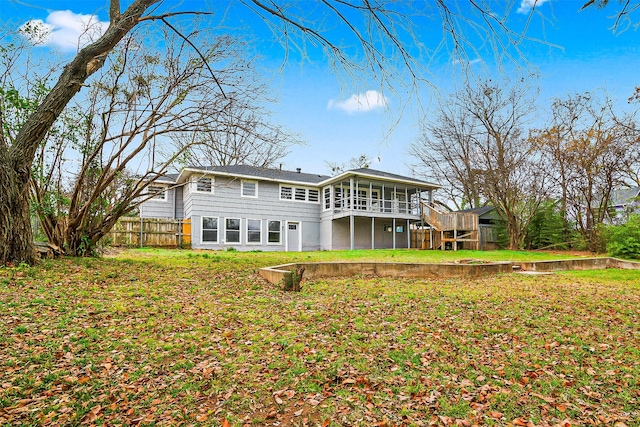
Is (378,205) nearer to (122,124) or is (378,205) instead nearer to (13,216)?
(122,124)

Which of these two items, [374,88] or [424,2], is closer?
[424,2]

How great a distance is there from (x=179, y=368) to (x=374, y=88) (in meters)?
3.06

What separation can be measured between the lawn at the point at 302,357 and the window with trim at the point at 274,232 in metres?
13.7

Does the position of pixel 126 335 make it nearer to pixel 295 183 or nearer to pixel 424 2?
pixel 424 2

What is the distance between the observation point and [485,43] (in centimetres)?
260

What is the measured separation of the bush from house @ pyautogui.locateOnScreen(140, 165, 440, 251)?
9576 mm

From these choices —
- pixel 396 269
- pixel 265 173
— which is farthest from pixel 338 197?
pixel 396 269

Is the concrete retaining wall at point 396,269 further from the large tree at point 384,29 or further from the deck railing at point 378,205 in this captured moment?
the deck railing at point 378,205

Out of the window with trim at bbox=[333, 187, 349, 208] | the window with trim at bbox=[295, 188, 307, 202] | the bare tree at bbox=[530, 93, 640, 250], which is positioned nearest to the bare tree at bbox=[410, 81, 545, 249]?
the bare tree at bbox=[530, 93, 640, 250]

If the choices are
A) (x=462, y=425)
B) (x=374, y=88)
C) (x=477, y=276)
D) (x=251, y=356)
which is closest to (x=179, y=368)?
(x=251, y=356)

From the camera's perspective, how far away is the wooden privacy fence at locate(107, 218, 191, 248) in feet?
56.0

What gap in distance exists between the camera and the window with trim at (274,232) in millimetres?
19828

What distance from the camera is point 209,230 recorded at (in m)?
18.1

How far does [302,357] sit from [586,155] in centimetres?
1956
